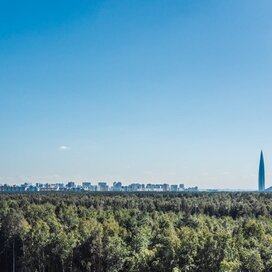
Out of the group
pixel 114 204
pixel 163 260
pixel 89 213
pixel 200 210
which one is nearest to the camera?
pixel 163 260

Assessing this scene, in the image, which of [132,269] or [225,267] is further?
[132,269]

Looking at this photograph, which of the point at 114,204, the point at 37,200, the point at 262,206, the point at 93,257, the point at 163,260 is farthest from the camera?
the point at 37,200

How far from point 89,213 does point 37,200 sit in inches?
2244

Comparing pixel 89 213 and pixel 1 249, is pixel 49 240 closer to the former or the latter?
pixel 1 249

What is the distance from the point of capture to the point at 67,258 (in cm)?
7050

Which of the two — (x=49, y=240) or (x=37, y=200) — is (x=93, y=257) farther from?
(x=37, y=200)

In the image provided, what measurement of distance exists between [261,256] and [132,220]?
42797 mm

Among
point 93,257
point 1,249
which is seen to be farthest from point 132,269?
point 1,249

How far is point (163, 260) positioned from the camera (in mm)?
56438

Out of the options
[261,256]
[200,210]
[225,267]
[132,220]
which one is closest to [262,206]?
[200,210]

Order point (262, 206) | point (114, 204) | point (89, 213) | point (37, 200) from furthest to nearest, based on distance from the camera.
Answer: point (37, 200) < point (114, 204) < point (262, 206) < point (89, 213)

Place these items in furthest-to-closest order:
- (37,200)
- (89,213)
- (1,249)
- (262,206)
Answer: (37,200)
(262,206)
(89,213)
(1,249)

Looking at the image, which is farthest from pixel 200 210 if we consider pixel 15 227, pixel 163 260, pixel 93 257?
pixel 163 260

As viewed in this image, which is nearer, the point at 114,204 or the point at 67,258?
the point at 67,258
